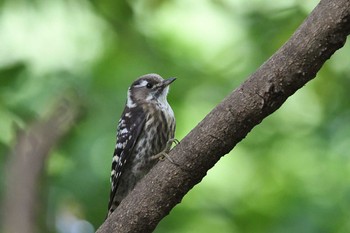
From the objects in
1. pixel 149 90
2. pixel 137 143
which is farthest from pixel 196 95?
pixel 137 143

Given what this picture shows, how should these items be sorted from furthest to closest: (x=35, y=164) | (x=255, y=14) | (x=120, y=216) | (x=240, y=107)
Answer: (x=255, y=14), (x=120, y=216), (x=240, y=107), (x=35, y=164)

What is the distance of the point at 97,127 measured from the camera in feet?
25.3

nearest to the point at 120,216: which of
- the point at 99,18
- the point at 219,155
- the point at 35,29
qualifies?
the point at 219,155

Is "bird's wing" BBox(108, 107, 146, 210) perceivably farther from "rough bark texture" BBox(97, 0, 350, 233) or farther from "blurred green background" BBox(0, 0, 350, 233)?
"rough bark texture" BBox(97, 0, 350, 233)

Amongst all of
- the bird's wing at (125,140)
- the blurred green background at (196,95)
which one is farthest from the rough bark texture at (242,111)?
the blurred green background at (196,95)

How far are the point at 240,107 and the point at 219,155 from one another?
0.91 feet

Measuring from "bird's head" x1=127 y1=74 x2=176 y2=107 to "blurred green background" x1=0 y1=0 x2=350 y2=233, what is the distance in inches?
34.2

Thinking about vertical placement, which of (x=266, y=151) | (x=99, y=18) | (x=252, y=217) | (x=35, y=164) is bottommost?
(x=35, y=164)

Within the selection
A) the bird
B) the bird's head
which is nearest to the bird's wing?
the bird

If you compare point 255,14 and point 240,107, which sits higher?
point 255,14

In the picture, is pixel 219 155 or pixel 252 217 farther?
pixel 252 217

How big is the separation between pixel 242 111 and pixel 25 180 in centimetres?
214

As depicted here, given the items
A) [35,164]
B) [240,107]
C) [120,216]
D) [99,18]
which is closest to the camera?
[35,164]

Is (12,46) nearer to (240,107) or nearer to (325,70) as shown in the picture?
(325,70)
